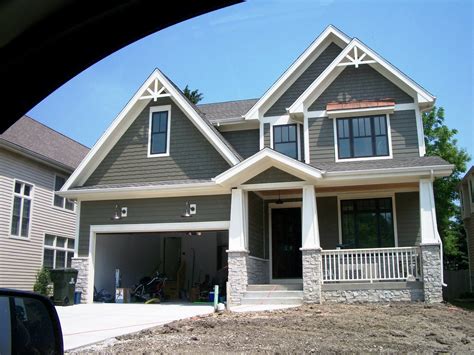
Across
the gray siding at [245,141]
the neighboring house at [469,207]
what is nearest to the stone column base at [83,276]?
the gray siding at [245,141]

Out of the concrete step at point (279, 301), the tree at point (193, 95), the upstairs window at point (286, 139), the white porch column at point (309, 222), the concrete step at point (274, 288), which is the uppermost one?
the tree at point (193, 95)

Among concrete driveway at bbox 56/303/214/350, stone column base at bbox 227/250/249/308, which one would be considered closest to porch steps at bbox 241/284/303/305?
stone column base at bbox 227/250/249/308

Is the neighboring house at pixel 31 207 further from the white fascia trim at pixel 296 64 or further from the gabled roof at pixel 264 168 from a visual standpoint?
the gabled roof at pixel 264 168

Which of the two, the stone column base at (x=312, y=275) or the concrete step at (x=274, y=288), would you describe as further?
the concrete step at (x=274, y=288)

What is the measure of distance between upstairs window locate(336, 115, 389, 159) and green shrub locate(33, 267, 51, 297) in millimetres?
12728

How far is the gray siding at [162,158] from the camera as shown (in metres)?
16.8

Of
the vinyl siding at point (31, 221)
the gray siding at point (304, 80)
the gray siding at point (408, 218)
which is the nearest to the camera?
the gray siding at point (408, 218)

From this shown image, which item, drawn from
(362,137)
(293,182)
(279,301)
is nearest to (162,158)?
(293,182)

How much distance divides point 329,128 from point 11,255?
12749 millimetres

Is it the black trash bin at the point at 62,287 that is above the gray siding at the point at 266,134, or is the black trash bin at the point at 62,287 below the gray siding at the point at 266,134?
below

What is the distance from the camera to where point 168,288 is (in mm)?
20281

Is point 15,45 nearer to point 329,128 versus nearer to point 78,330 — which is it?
point 78,330

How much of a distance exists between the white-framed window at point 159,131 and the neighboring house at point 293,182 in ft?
0.13

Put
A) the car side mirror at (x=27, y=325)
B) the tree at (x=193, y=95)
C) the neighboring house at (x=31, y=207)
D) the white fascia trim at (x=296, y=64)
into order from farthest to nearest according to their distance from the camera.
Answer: the tree at (x=193, y=95), the neighboring house at (x=31, y=207), the white fascia trim at (x=296, y=64), the car side mirror at (x=27, y=325)
